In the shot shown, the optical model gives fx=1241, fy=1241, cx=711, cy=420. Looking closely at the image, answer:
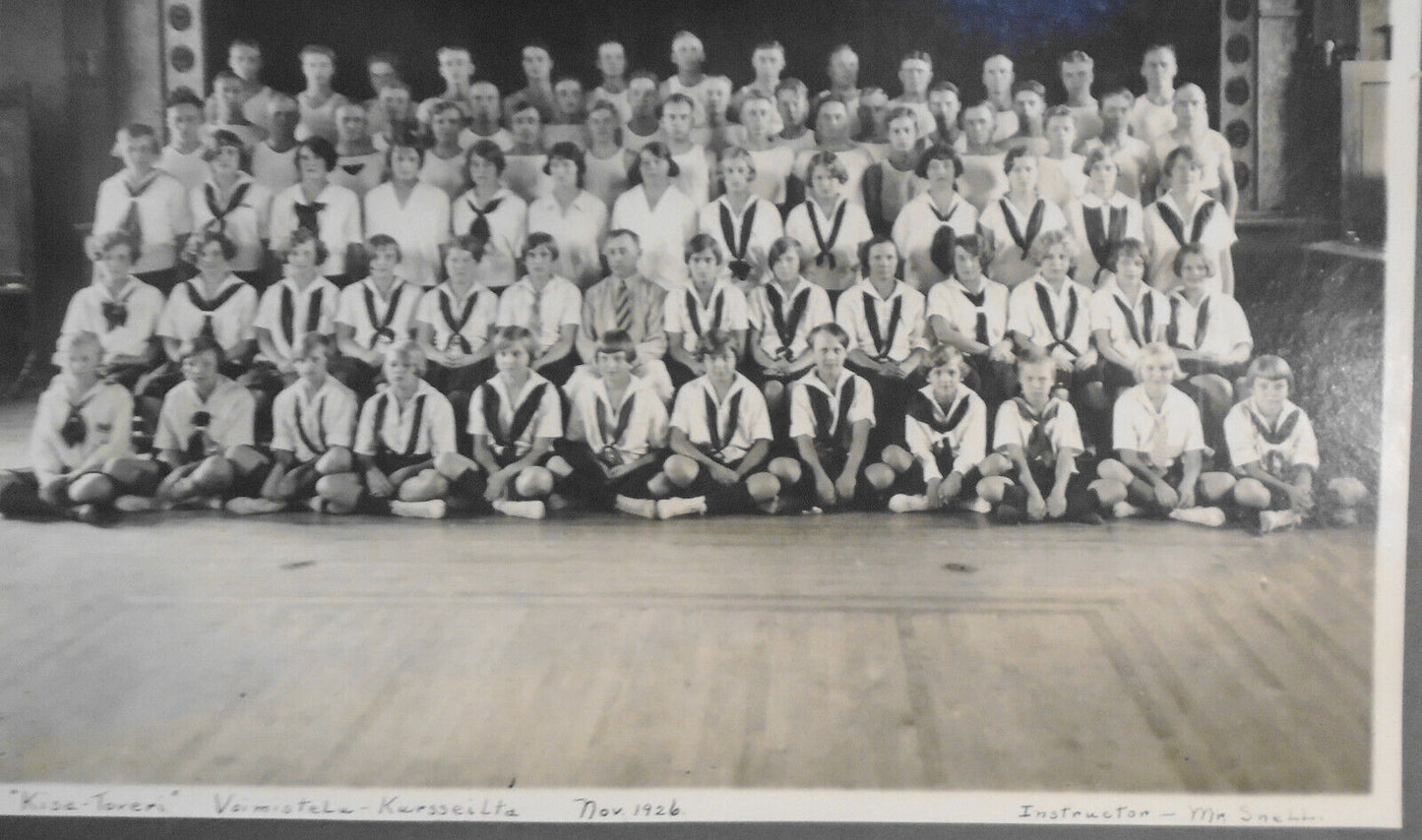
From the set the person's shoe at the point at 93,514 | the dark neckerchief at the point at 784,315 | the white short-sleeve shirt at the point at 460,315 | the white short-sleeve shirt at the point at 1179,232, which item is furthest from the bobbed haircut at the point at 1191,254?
the person's shoe at the point at 93,514

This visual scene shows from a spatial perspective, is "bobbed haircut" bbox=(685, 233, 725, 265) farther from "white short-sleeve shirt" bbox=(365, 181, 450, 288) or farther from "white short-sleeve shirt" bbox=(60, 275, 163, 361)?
"white short-sleeve shirt" bbox=(60, 275, 163, 361)

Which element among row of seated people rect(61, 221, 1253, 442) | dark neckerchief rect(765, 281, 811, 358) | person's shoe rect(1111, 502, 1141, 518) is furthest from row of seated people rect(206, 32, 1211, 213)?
person's shoe rect(1111, 502, 1141, 518)

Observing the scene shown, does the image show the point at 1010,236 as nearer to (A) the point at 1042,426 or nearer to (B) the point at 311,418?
(A) the point at 1042,426

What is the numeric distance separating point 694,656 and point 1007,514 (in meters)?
0.72

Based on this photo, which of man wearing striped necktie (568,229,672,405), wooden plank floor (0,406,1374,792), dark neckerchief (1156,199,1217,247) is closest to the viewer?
wooden plank floor (0,406,1374,792)

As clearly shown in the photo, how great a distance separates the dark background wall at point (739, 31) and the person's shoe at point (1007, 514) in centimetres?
84

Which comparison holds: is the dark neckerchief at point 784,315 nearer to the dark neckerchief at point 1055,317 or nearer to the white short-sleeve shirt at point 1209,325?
the dark neckerchief at point 1055,317

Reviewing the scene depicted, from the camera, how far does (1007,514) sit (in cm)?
256

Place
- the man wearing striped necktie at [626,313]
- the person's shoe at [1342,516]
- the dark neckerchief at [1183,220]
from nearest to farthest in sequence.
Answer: the person's shoe at [1342,516] < the dark neckerchief at [1183,220] < the man wearing striped necktie at [626,313]

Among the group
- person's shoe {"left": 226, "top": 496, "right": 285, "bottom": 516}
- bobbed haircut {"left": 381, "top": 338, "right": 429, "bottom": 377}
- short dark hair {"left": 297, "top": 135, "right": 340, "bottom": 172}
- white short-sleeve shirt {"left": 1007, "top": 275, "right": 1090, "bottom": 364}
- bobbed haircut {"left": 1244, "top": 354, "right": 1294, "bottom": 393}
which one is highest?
short dark hair {"left": 297, "top": 135, "right": 340, "bottom": 172}

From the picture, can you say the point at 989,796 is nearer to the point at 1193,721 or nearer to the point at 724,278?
the point at 1193,721

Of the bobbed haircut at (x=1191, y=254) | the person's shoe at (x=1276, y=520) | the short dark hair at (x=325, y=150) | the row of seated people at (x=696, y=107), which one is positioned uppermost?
the row of seated people at (x=696, y=107)

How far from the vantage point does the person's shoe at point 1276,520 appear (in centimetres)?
245

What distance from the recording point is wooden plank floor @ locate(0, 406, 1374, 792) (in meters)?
2.25
